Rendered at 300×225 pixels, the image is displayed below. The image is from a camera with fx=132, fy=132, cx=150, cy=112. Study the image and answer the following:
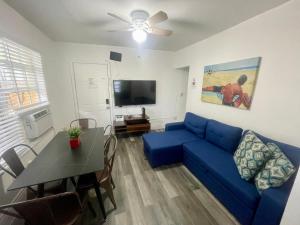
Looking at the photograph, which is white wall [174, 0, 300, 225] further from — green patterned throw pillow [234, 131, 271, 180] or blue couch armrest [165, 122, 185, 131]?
blue couch armrest [165, 122, 185, 131]

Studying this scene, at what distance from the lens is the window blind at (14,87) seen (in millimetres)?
1644

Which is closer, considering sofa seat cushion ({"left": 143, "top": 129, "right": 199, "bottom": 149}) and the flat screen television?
sofa seat cushion ({"left": 143, "top": 129, "right": 199, "bottom": 149})

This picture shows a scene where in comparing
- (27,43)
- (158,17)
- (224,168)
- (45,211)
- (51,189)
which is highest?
(158,17)

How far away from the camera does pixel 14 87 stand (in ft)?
6.01

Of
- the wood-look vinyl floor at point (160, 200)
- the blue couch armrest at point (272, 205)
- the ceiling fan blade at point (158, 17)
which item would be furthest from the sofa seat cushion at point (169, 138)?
the ceiling fan blade at point (158, 17)

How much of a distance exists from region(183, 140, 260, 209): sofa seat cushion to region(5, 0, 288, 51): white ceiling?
2.08 meters

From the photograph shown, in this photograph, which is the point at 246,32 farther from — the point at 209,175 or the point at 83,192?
the point at 83,192

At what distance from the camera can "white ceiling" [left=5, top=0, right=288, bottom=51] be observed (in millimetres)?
1669

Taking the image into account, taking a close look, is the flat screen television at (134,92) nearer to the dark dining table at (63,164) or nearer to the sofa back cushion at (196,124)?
the sofa back cushion at (196,124)

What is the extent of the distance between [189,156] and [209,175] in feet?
1.55

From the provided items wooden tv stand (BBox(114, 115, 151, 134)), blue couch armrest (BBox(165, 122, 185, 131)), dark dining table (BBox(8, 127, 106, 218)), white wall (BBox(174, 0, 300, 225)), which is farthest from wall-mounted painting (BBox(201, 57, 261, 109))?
dark dining table (BBox(8, 127, 106, 218))

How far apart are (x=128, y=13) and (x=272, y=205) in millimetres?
2805

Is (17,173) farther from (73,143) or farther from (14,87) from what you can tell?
(14,87)

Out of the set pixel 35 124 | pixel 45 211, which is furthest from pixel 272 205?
pixel 35 124
